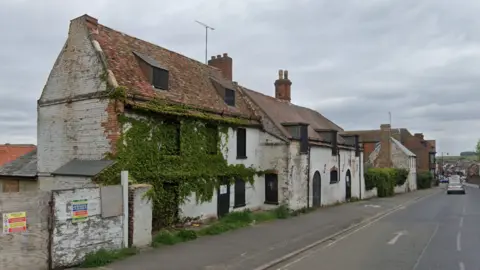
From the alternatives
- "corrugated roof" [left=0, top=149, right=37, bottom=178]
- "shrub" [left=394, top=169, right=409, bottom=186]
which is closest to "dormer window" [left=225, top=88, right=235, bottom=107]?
"corrugated roof" [left=0, top=149, right=37, bottom=178]

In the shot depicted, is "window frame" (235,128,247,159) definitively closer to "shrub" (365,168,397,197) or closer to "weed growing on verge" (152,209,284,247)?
"weed growing on verge" (152,209,284,247)

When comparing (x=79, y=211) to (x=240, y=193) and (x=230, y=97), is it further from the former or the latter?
(x=230, y=97)

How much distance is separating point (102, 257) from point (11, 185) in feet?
33.9

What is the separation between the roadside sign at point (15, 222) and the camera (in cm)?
936

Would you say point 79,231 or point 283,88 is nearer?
point 79,231

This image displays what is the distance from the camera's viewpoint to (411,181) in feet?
196

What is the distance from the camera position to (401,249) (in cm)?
1292

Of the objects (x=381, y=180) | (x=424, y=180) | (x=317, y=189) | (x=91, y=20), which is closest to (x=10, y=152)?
(x=91, y=20)

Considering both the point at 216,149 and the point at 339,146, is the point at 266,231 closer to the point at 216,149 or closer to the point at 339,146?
the point at 216,149

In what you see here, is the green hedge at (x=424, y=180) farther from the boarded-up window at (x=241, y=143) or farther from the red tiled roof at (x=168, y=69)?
the boarded-up window at (x=241, y=143)

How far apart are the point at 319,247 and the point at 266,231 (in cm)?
321

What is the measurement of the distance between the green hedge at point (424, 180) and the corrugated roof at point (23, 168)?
60.0m

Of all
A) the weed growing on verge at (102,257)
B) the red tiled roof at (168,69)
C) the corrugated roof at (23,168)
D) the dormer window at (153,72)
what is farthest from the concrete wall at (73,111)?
the weed growing on verge at (102,257)

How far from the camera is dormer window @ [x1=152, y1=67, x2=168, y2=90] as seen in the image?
17062mm
